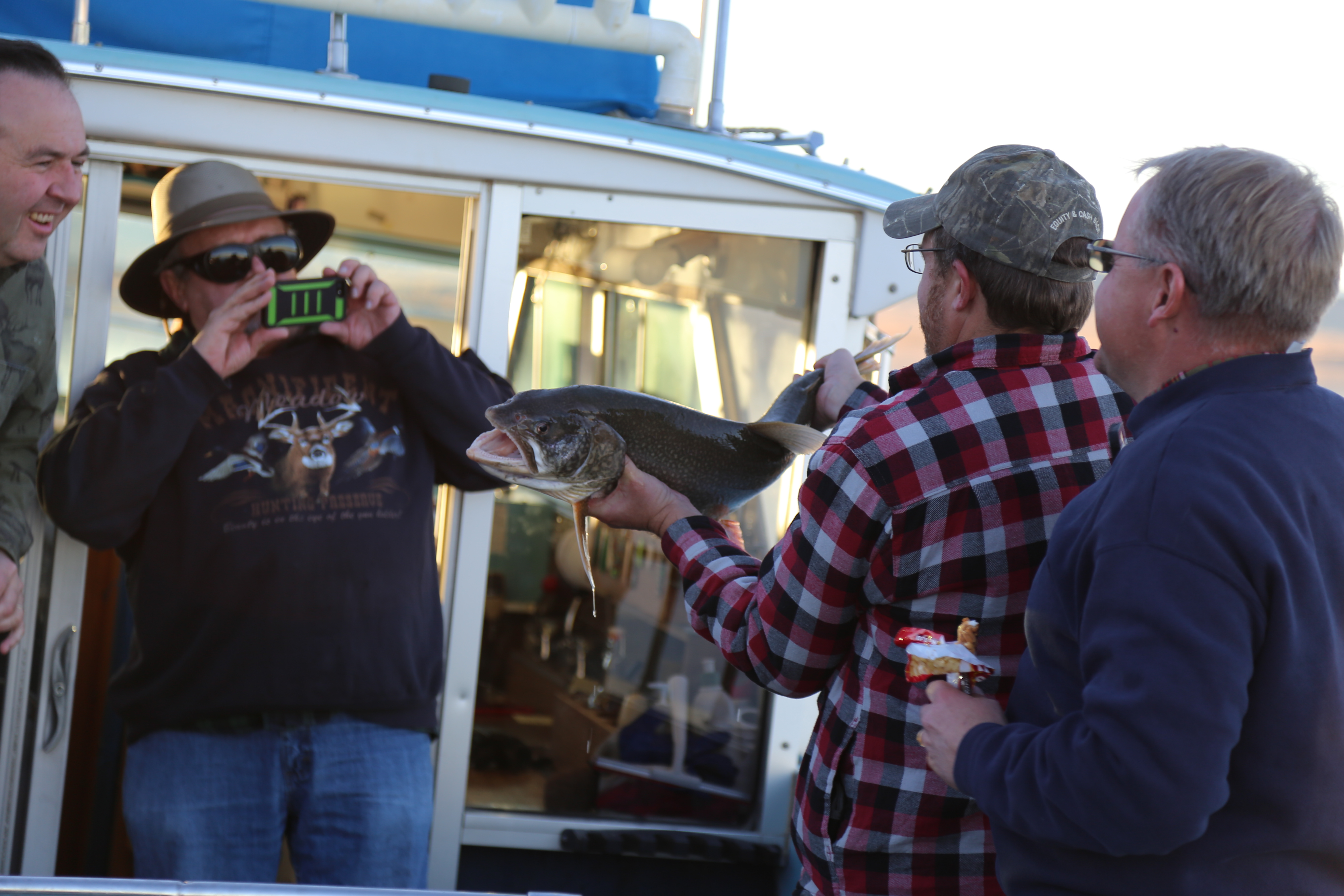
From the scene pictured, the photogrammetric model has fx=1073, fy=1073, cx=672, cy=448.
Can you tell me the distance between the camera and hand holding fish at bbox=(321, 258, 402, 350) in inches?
116

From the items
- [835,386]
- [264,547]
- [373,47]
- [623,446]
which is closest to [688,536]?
[623,446]

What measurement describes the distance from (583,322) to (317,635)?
1736 millimetres

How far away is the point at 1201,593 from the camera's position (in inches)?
46.5

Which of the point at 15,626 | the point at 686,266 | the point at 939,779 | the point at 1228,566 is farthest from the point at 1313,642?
the point at 15,626

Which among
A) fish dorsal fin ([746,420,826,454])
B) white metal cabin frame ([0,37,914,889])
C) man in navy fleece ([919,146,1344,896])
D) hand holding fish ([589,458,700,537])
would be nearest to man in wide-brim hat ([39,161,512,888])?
white metal cabin frame ([0,37,914,889])

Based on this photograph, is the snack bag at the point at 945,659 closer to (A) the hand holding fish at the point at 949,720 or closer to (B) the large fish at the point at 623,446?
(A) the hand holding fish at the point at 949,720

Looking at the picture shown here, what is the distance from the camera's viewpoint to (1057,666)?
4.62 feet

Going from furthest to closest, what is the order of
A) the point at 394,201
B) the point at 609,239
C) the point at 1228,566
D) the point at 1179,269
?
the point at 394,201 → the point at 609,239 → the point at 1179,269 → the point at 1228,566

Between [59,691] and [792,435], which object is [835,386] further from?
[59,691]

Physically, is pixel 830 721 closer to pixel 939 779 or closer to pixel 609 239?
pixel 939 779

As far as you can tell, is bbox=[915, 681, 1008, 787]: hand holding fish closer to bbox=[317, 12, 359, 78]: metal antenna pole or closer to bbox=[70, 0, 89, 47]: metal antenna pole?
bbox=[317, 12, 359, 78]: metal antenna pole

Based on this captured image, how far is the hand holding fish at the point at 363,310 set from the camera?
295cm

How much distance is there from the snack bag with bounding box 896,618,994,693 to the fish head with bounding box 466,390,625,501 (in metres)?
0.76

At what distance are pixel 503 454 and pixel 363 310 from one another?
3.55ft
